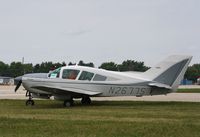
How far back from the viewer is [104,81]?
810 inches

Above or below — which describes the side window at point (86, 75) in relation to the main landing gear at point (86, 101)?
above

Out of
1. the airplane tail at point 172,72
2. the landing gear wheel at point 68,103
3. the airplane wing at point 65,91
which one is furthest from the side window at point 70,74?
the airplane tail at point 172,72

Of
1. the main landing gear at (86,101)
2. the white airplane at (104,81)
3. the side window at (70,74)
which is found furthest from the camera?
the main landing gear at (86,101)

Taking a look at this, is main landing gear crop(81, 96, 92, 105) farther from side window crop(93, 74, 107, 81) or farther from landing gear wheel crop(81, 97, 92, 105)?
side window crop(93, 74, 107, 81)

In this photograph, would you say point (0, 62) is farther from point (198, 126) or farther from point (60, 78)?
point (198, 126)

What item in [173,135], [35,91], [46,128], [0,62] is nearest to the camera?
[173,135]

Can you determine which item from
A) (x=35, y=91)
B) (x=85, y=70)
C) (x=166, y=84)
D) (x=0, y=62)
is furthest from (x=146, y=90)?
(x=0, y=62)

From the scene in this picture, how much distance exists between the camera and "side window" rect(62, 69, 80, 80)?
2055 cm

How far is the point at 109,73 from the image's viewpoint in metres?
20.7

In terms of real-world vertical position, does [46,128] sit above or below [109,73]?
below

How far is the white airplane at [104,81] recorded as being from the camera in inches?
800

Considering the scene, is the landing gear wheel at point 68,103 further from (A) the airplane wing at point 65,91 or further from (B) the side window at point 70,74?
(B) the side window at point 70,74

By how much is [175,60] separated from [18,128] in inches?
469

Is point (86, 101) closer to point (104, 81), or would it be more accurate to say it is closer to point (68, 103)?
point (68, 103)
